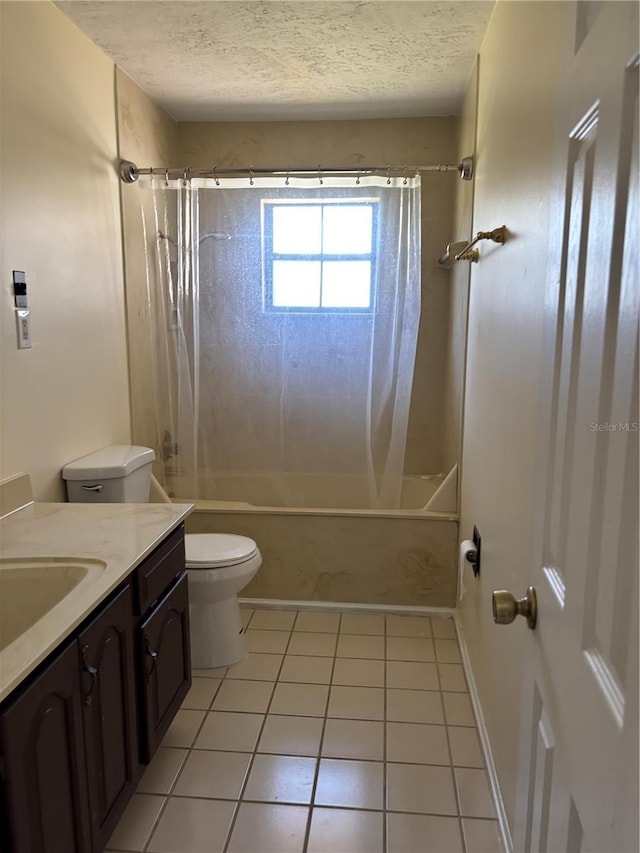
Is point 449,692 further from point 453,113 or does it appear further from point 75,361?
point 453,113

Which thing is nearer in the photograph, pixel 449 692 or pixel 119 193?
pixel 449 692

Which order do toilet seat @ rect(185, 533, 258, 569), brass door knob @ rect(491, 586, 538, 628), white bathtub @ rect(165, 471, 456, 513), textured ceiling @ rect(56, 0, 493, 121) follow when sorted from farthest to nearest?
white bathtub @ rect(165, 471, 456, 513), toilet seat @ rect(185, 533, 258, 569), textured ceiling @ rect(56, 0, 493, 121), brass door knob @ rect(491, 586, 538, 628)

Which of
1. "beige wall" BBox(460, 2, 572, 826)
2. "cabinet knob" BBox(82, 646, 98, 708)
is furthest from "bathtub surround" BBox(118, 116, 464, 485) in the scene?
"cabinet knob" BBox(82, 646, 98, 708)

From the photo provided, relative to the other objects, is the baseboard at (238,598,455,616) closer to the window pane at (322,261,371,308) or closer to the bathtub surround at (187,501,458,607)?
the bathtub surround at (187,501,458,607)

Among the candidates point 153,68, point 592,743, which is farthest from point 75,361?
point 592,743

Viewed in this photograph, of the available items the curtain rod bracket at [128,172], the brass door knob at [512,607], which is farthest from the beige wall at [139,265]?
the brass door knob at [512,607]

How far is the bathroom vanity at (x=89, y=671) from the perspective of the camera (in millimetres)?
1119

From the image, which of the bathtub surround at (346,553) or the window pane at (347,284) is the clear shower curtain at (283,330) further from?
the bathtub surround at (346,553)

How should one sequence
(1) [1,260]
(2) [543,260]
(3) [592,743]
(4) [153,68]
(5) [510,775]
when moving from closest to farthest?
(3) [592,743]
(2) [543,260]
(5) [510,775]
(1) [1,260]
(4) [153,68]

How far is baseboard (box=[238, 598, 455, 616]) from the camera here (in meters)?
2.98

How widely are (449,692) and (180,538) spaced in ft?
4.01

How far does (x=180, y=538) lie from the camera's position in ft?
6.43

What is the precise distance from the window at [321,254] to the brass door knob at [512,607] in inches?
85.3

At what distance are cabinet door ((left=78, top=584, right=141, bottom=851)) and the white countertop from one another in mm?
69
